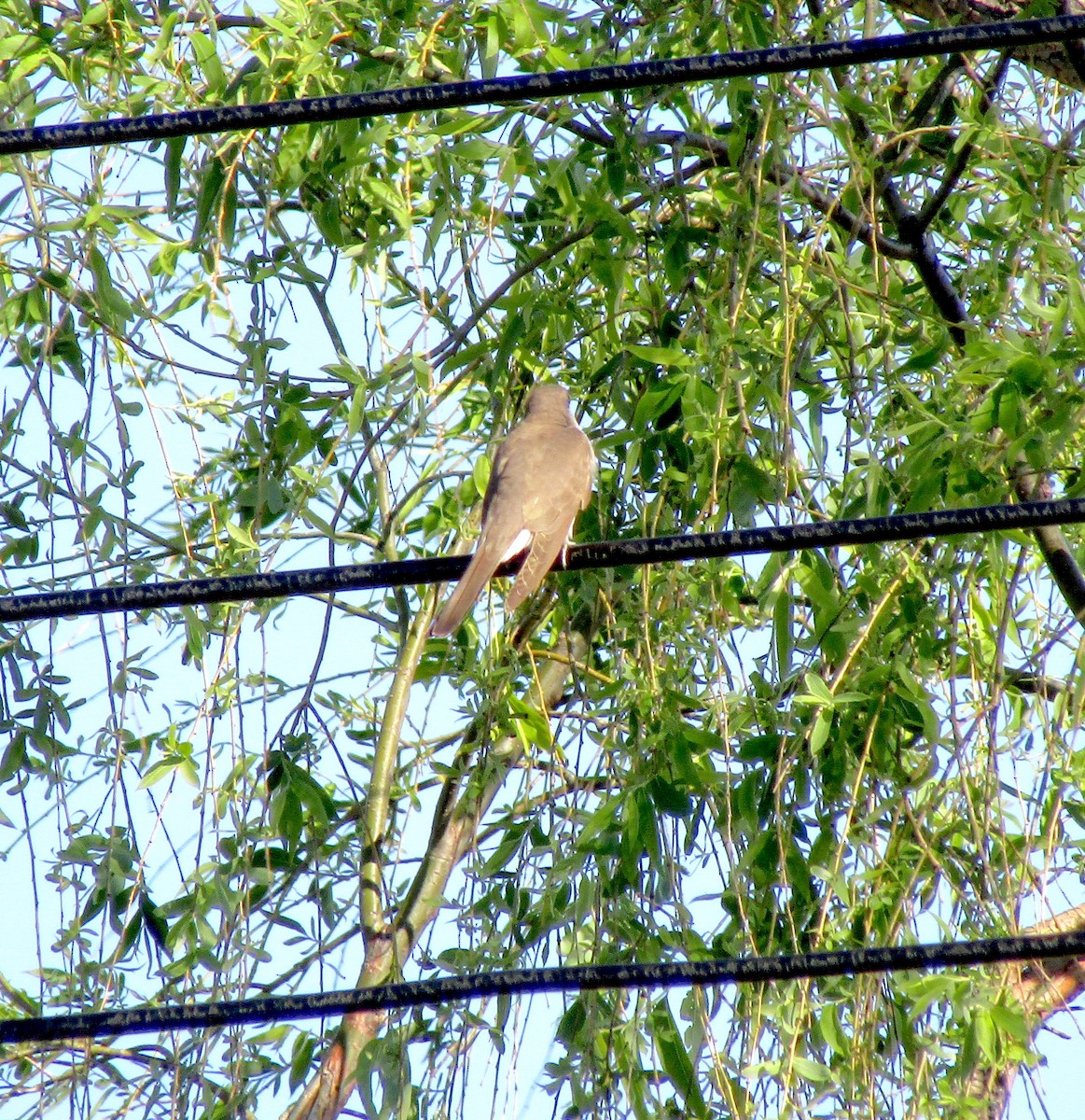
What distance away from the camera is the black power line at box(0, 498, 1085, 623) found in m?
2.18

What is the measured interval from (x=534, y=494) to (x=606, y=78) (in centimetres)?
192

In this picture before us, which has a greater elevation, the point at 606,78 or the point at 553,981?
the point at 606,78

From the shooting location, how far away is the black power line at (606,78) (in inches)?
84.8

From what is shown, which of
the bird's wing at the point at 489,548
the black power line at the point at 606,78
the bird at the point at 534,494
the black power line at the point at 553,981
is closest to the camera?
the black power line at the point at 553,981

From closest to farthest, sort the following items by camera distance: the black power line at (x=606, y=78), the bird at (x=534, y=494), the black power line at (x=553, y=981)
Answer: the black power line at (x=553, y=981) < the black power line at (x=606, y=78) < the bird at (x=534, y=494)

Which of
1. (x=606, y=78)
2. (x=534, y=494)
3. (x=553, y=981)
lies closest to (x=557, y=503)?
(x=534, y=494)

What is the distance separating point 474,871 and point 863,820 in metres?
0.93

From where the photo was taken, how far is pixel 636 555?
239cm

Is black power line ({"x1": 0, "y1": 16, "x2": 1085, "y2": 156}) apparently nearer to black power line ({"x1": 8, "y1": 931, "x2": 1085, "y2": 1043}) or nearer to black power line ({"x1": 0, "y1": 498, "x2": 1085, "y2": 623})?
black power line ({"x1": 0, "y1": 498, "x2": 1085, "y2": 623})

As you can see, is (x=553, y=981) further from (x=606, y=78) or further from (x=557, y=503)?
(x=557, y=503)

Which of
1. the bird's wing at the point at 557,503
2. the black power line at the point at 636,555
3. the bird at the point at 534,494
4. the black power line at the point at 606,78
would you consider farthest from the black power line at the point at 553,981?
the bird's wing at the point at 557,503

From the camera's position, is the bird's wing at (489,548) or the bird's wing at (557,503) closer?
the bird's wing at (489,548)

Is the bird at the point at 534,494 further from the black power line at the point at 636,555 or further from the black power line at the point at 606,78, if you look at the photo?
the black power line at the point at 606,78

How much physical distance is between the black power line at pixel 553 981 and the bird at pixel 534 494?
1588 millimetres
